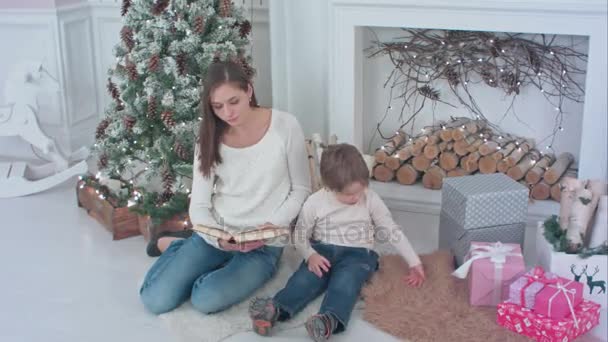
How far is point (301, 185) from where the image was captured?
99.1 inches

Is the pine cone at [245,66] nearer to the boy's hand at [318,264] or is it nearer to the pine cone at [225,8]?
the pine cone at [225,8]

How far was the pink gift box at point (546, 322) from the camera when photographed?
2090 mm

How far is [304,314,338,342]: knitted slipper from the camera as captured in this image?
2.16 metres

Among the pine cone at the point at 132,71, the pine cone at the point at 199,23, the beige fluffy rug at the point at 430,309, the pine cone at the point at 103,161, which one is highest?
the pine cone at the point at 199,23

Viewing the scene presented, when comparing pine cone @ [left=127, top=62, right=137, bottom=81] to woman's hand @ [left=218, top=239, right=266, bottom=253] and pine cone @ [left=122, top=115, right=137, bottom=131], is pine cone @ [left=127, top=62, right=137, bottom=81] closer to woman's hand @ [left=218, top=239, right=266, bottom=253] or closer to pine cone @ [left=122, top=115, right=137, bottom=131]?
pine cone @ [left=122, top=115, right=137, bottom=131]

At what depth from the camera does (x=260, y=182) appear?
8.13 feet

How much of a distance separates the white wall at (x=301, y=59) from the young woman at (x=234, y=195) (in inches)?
26.1

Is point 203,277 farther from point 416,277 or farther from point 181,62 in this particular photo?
point 181,62

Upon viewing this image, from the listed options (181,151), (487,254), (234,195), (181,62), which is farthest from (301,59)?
(487,254)

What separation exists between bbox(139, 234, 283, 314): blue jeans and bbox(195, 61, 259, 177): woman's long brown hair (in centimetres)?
26

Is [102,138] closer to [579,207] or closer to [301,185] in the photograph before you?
[301,185]

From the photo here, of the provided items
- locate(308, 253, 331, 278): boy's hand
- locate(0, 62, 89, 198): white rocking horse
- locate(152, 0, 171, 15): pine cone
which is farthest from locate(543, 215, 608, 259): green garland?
locate(0, 62, 89, 198): white rocking horse

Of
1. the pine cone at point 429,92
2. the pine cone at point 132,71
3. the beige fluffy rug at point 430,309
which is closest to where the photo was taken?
the beige fluffy rug at point 430,309

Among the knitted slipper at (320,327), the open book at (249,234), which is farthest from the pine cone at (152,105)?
the knitted slipper at (320,327)
